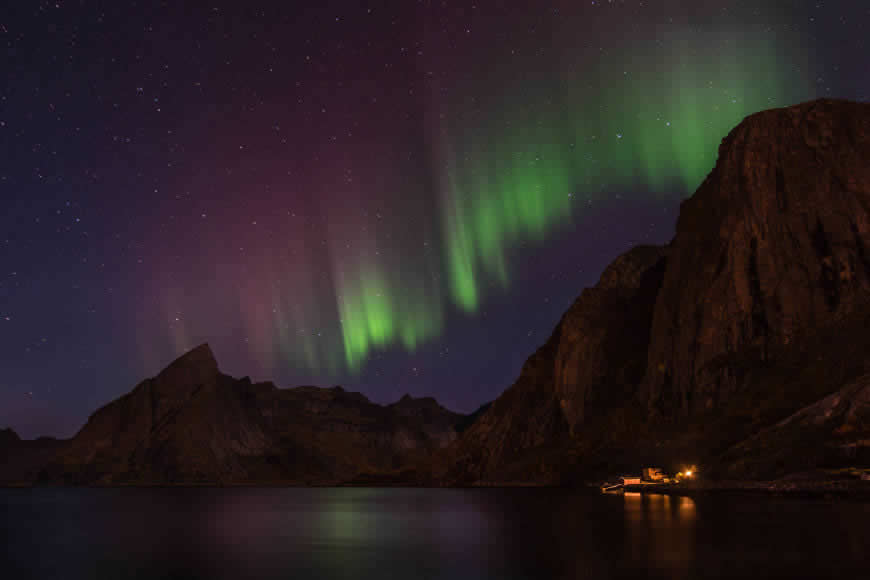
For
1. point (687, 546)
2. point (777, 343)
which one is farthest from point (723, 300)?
point (687, 546)

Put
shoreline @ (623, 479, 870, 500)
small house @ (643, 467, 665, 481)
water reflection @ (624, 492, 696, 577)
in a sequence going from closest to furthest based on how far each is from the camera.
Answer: water reflection @ (624, 492, 696, 577) < shoreline @ (623, 479, 870, 500) < small house @ (643, 467, 665, 481)

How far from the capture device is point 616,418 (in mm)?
192750

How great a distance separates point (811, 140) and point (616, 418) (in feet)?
253

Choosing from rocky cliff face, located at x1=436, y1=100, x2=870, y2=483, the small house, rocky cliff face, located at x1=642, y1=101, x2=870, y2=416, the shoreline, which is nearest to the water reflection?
the shoreline

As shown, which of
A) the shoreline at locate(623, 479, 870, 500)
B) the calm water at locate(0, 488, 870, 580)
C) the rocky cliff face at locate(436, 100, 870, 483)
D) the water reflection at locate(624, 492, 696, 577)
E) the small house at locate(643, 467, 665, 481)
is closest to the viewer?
the calm water at locate(0, 488, 870, 580)

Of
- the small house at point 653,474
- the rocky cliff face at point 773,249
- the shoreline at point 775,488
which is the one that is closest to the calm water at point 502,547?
the shoreline at point 775,488

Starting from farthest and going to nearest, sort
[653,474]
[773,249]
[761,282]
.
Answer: [773,249] < [761,282] < [653,474]

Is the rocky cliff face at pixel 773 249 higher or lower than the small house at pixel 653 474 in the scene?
higher

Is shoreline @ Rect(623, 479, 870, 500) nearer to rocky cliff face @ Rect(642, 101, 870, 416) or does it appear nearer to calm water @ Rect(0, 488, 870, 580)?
calm water @ Rect(0, 488, 870, 580)

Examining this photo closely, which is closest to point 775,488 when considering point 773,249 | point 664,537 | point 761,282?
point 664,537

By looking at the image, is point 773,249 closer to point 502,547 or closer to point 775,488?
point 775,488

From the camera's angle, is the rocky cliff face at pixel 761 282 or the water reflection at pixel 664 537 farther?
the rocky cliff face at pixel 761 282

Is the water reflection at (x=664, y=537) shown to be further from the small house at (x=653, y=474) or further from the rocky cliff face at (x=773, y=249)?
the rocky cliff face at (x=773, y=249)

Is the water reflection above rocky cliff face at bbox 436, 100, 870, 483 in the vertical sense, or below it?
below
